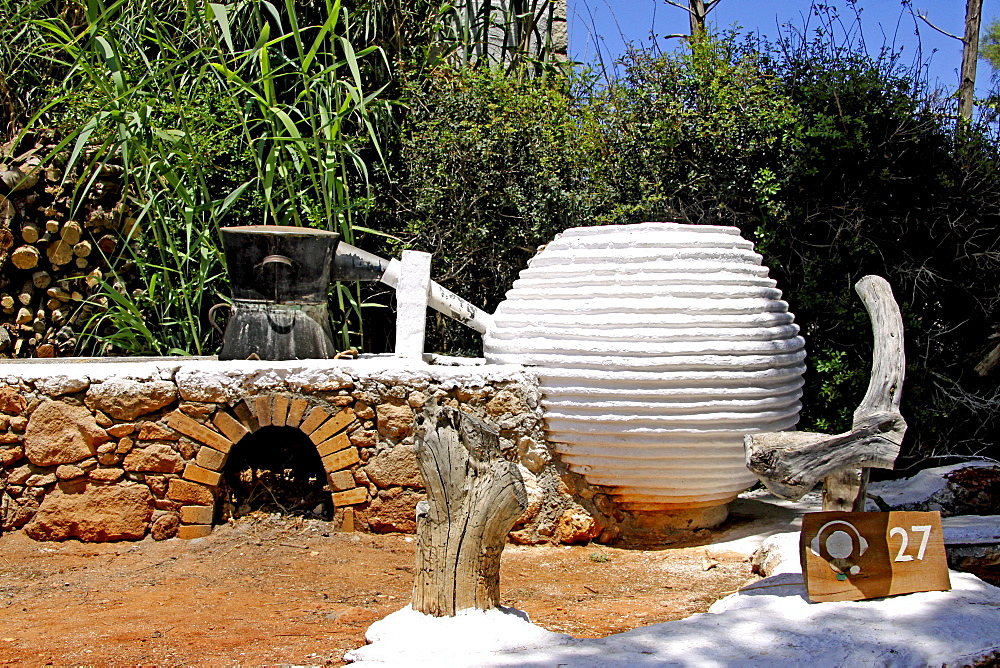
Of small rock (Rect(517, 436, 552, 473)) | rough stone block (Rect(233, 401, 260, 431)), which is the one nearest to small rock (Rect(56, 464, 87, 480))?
rough stone block (Rect(233, 401, 260, 431))

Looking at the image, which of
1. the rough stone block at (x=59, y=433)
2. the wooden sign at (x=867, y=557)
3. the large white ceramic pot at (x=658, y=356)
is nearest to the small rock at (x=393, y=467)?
the large white ceramic pot at (x=658, y=356)

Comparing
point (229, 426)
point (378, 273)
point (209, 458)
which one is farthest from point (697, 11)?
point (209, 458)

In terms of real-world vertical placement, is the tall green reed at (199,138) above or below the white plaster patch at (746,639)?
above

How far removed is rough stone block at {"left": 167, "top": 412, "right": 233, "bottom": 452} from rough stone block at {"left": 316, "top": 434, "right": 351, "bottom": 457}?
41 cm

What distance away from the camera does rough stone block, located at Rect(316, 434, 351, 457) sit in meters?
4.05

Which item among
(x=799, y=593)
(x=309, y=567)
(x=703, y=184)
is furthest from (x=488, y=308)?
(x=799, y=593)

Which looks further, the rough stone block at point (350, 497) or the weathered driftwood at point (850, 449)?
the rough stone block at point (350, 497)

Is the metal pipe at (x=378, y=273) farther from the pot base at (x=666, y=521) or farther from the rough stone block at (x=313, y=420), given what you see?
the pot base at (x=666, y=521)

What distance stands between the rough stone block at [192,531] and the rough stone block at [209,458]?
246mm

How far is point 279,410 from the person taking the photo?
401 centimetres

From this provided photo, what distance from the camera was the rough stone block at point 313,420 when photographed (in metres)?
4.03

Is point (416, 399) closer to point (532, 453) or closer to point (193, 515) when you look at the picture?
point (532, 453)

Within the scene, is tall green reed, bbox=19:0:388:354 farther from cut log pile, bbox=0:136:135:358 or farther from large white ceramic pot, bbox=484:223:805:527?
large white ceramic pot, bbox=484:223:805:527

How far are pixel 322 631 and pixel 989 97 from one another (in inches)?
176
